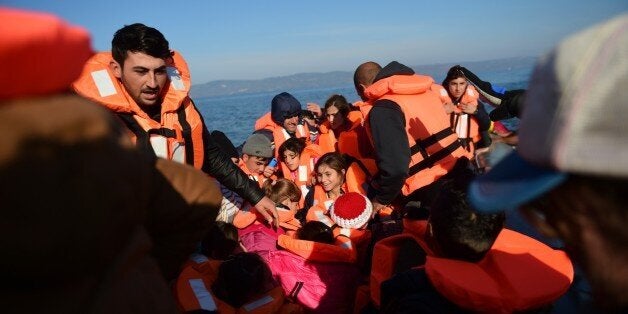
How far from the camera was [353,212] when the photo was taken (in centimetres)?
345

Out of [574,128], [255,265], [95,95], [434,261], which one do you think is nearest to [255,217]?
[255,265]

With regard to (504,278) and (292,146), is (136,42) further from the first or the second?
(292,146)

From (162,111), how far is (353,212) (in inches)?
71.2

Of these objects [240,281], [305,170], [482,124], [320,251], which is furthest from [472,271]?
[305,170]

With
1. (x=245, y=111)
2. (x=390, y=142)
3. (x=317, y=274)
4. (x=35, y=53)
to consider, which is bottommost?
(x=245, y=111)

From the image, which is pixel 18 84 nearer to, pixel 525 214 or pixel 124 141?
pixel 124 141

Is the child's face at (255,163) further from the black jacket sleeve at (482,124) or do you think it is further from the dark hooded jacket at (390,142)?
the black jacket sleeve at (482,124)

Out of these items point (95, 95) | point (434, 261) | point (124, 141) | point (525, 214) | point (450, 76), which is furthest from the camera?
point (450, 76)

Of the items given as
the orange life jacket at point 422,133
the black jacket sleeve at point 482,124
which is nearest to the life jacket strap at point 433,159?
the orange life jacket at point 422,133

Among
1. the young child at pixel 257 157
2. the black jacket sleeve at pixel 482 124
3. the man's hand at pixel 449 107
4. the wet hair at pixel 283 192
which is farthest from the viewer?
the young child at pixel 257 157

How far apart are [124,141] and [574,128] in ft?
2.62

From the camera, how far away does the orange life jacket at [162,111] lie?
2.48 m

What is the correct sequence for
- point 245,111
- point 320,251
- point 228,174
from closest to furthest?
point 320,251, point 228,174, point 245,111

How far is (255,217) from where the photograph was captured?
4.03m
